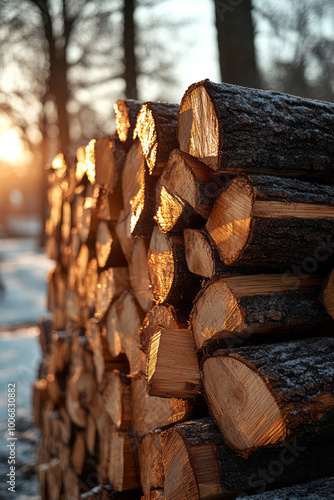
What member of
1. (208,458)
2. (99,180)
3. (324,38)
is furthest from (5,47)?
(208,458)

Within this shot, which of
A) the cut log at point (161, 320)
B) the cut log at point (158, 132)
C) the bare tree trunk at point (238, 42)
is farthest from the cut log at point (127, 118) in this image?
the bare tree trunk at point (238, 42)

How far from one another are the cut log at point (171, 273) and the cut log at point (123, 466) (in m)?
0.65

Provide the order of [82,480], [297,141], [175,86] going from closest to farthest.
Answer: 1. [297,141]
2. [82,480]
3. [175,86]

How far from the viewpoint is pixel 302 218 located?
1124 millimetres

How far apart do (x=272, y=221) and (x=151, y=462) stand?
3.21ft

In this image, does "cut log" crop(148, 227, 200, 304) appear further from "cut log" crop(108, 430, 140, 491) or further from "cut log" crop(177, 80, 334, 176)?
"cut log" crop(108, 430, 140, 491)

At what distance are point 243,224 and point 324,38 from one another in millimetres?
7136

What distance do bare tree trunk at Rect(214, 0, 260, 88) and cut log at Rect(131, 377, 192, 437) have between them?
2.32 m

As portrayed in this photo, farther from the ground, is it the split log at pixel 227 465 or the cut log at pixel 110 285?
the cut log at pixel 110 285

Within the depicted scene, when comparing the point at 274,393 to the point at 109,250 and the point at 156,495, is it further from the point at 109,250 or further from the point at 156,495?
the point at 109,250

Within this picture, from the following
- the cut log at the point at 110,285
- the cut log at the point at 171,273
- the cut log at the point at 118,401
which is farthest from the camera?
the cut log at the point at 110,285

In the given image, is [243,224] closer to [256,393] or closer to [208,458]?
[256,393]

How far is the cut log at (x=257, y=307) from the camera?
1.13 metres

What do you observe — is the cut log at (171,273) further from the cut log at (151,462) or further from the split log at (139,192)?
the cut log at (151,462)
